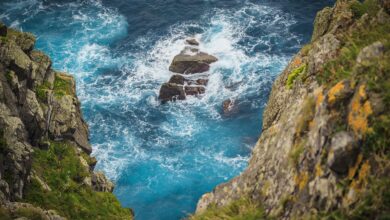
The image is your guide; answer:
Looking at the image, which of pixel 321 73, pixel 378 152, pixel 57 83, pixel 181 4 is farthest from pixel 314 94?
pixel 181 4

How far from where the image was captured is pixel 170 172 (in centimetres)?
5644

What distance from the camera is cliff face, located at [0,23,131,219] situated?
84.1 feet

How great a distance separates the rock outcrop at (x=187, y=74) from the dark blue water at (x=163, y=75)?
1375 millimetres

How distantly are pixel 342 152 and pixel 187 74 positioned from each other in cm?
5916

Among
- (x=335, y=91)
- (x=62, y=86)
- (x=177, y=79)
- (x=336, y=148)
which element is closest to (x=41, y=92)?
(x=62, y=86)

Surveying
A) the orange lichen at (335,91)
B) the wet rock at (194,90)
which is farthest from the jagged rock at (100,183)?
the wet rock at (194,90)

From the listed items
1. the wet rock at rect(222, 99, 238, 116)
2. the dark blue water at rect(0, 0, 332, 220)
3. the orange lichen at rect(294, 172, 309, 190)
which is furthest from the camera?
the wet rock at rect(222, 99, 238, 116)

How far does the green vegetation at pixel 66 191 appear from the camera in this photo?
2758 centimetres

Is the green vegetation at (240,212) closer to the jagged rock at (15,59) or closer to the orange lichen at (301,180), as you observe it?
the orange lichen at (301,180)

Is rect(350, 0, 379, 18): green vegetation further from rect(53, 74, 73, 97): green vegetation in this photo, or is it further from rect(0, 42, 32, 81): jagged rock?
rect(53, 74, 73, 97): green vegetation

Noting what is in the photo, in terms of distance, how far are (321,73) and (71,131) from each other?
2533 cm

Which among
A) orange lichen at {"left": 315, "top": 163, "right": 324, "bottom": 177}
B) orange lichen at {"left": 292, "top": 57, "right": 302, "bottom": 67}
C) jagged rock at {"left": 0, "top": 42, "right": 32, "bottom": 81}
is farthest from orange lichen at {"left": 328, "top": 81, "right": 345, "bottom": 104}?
jagged rock at {"left": 0, "top": 42, "right": 32, "bottom": 81}

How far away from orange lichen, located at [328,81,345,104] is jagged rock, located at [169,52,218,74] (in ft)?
190

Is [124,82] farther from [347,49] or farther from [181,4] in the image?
[347,49]
